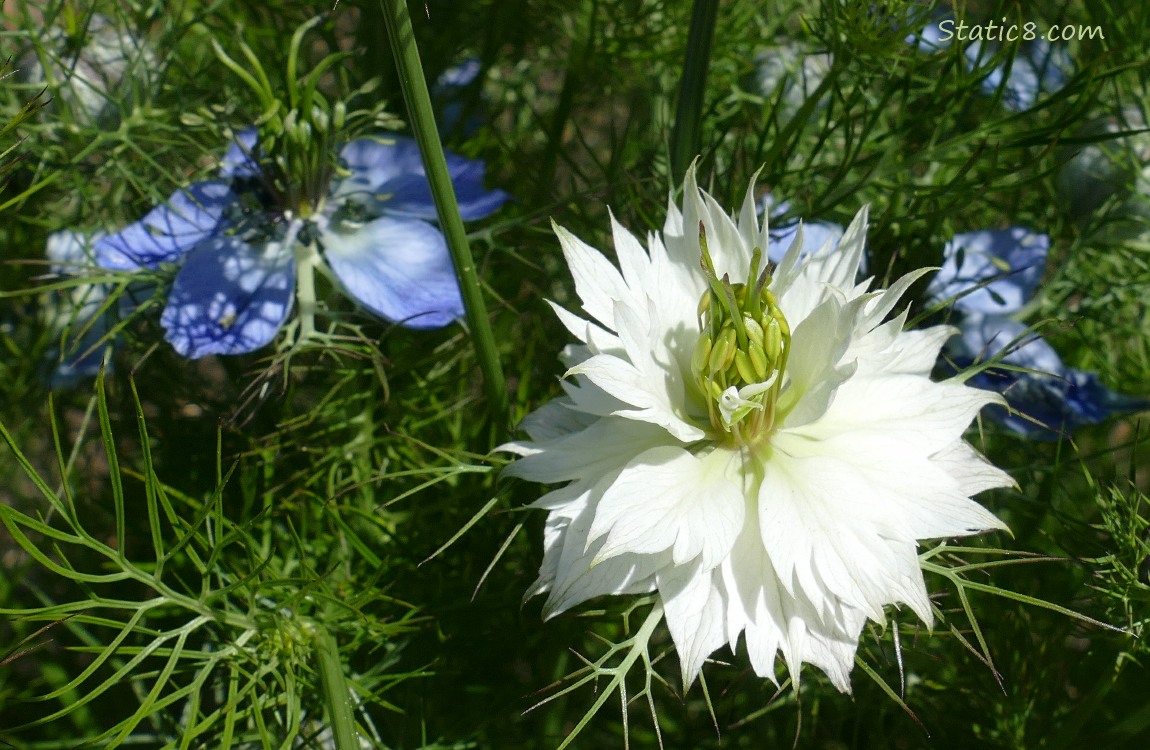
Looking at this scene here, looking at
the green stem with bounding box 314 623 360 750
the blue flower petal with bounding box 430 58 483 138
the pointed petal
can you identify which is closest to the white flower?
the pointed petal

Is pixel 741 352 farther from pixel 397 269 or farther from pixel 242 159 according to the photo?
pixel 242 159

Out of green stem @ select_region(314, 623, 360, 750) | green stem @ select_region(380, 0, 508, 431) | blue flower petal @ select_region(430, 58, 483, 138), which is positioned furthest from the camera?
blue flower petal @ select_region(430, 58, 483, 138)

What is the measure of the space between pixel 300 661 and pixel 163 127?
444 millimetres

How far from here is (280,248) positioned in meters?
0.83

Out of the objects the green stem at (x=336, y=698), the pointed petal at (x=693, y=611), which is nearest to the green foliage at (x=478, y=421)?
the green stem at (x=336, y=698)

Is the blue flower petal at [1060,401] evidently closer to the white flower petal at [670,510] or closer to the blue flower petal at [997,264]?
the blue flower petal at [997,264]

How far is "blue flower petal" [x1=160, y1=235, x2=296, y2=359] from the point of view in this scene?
0.75m

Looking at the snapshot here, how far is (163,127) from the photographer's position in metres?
0.85

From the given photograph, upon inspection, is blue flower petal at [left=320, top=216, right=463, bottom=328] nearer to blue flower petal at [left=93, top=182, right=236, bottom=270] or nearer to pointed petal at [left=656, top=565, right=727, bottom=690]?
blue flower petal at [left=93, top=182, right=236, bottom=270]

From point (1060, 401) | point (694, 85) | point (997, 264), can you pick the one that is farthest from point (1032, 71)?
point (694, 85)

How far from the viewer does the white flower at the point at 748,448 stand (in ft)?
1.85

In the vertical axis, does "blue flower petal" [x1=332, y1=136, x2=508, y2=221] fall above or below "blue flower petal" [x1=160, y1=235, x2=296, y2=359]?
above

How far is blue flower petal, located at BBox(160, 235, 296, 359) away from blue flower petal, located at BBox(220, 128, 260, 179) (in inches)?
2.4

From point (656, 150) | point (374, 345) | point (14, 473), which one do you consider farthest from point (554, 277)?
point (14, 473)
